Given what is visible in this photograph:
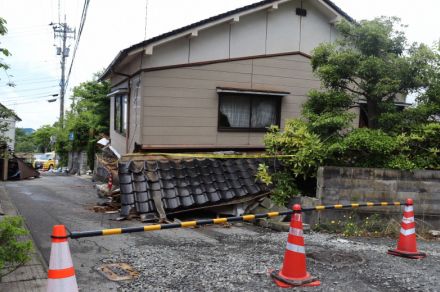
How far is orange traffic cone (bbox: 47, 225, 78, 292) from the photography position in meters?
3.38

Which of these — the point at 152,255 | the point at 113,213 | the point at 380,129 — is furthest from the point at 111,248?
the point at 380,129

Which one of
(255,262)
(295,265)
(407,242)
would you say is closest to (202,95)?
(255,262)

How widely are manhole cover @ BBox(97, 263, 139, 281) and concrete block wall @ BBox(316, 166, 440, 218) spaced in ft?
14.1

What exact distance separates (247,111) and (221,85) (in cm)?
116

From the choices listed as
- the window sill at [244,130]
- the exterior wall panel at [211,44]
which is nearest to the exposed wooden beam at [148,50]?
the exterior wall panel at [211,44]

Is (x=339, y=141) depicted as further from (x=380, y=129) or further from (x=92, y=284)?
(x=92, y=284)

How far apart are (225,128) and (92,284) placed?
771cm

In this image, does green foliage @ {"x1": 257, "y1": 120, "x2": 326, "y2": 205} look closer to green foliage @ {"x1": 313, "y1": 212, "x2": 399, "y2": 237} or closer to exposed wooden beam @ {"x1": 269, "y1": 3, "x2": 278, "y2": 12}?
green foliage @ {"x1": 313, "y1": 212, "x2": 399, "y2": 237}

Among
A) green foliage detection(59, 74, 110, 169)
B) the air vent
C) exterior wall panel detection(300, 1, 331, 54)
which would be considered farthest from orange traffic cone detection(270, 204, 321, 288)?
green foliage detection(59, 74, 110, 169)

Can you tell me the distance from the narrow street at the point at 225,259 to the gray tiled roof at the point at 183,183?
0.65 m

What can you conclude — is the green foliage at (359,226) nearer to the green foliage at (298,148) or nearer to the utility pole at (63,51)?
the green foliage at (298,148)

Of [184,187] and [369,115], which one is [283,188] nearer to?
[184,187]

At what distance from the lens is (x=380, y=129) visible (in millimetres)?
8930

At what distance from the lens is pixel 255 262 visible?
5.70 m
